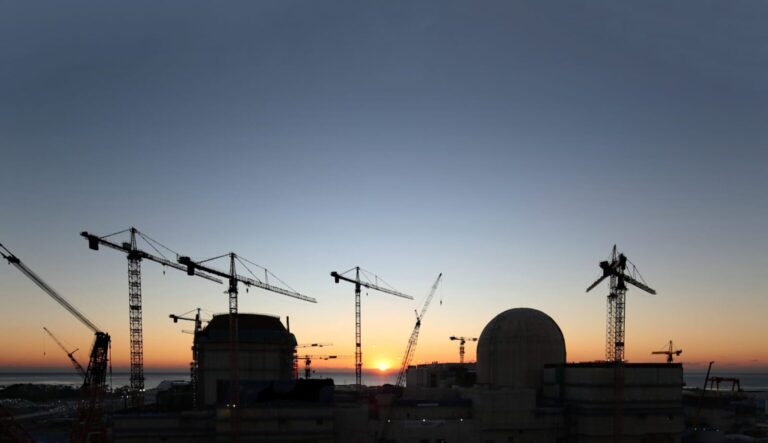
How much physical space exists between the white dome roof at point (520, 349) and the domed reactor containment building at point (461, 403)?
148 millimetres

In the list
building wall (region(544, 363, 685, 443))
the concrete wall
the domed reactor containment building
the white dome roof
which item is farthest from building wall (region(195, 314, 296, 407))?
building wall (region(544, 363, 685, 443))

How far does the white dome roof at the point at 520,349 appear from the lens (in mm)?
88812

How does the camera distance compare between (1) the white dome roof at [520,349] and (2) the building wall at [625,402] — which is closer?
(2) the building wall at [625,402]

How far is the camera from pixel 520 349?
293 ft

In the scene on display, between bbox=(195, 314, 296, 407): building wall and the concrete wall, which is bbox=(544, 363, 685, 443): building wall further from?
the concrete wall

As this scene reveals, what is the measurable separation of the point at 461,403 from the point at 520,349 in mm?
14438

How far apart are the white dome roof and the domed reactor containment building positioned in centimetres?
15

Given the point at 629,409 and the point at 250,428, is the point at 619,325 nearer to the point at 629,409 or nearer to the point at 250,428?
the point at 629,409

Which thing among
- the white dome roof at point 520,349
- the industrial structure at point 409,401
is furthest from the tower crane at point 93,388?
the white dome roof at point 520,349

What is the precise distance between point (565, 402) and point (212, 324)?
52.4 meters

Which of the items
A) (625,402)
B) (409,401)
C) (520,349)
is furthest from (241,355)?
(625,402)

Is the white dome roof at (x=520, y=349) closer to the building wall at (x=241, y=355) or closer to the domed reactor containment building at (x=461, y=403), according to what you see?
the domed reactor containment building at (x=461, y=403)

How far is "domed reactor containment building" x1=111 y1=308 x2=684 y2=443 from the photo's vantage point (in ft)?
238

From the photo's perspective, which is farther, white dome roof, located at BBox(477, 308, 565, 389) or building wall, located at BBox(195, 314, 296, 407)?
building wall, located at BBox(195, 314, 296, 407)
